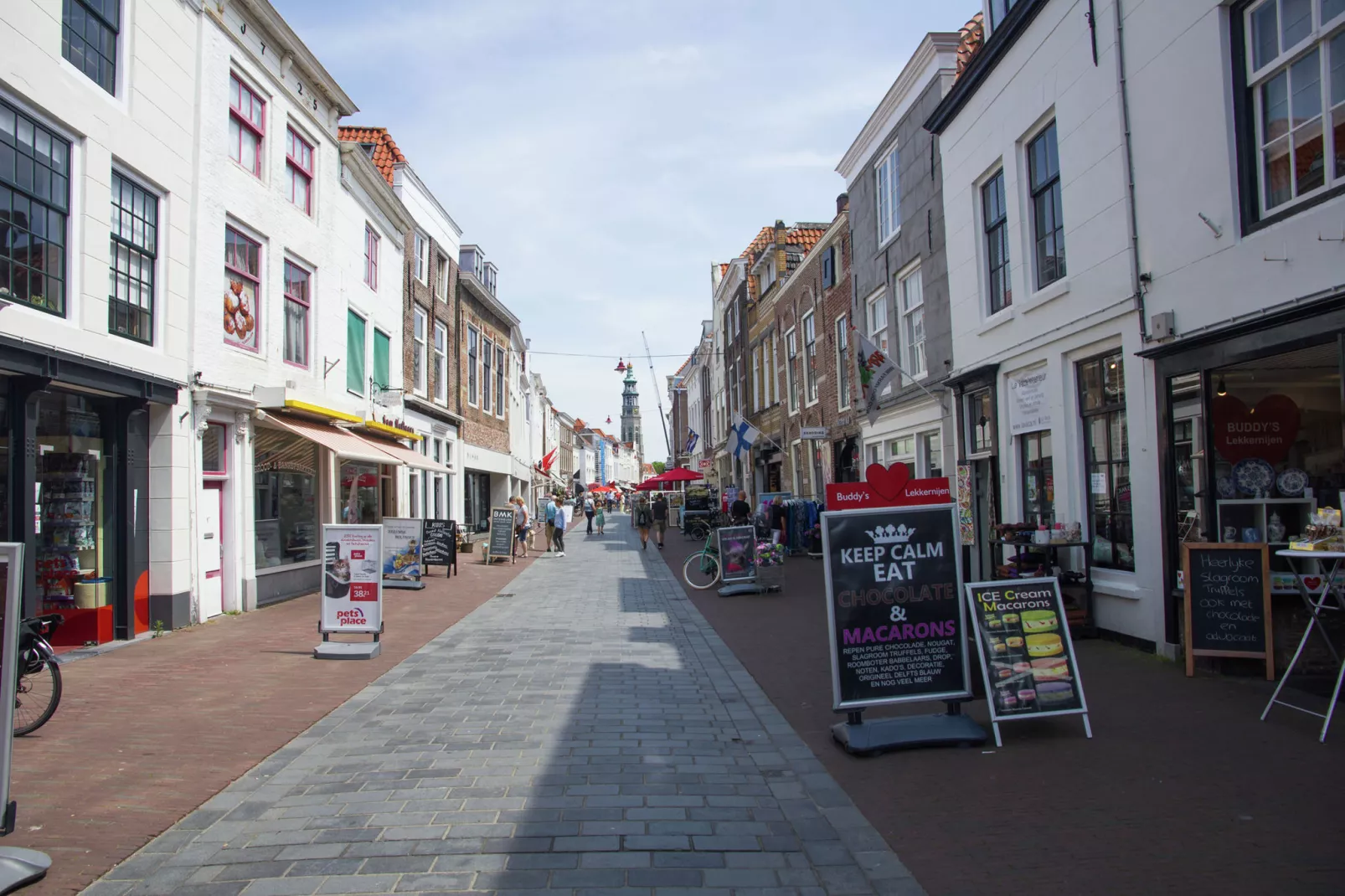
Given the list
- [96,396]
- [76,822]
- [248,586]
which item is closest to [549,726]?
[76,822]

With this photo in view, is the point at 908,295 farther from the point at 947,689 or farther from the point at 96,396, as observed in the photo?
the point at 96,396

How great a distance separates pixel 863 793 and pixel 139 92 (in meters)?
10.9

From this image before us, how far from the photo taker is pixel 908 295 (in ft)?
51.8

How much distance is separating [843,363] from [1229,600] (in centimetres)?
1390

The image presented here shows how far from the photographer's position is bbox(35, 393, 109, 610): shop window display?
920cm

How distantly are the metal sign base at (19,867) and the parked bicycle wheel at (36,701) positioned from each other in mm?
2592

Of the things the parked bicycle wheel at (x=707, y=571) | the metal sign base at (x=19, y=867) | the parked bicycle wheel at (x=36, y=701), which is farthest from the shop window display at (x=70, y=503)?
the parked bicycle wheel at (x=707, y=571)

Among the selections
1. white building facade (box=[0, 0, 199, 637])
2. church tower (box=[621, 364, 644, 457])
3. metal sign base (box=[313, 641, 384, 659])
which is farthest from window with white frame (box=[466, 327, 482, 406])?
church tower (box=[621, 364, 644, 457])

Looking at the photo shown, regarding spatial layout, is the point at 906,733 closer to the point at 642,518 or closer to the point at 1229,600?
the point at 1229,600

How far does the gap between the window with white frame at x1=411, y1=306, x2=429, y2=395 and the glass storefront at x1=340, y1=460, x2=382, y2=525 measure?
3662mm

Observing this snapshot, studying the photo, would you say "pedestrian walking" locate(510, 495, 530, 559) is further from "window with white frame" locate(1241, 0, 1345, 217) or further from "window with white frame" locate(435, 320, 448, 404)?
"window with white frame" locate(1241, 0, 1345, 217)

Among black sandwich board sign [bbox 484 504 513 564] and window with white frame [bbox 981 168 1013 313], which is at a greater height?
window with white frame [bbox 981 168 1013 313]

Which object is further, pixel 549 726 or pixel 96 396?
pixel 96 396

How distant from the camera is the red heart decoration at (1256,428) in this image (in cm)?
729
